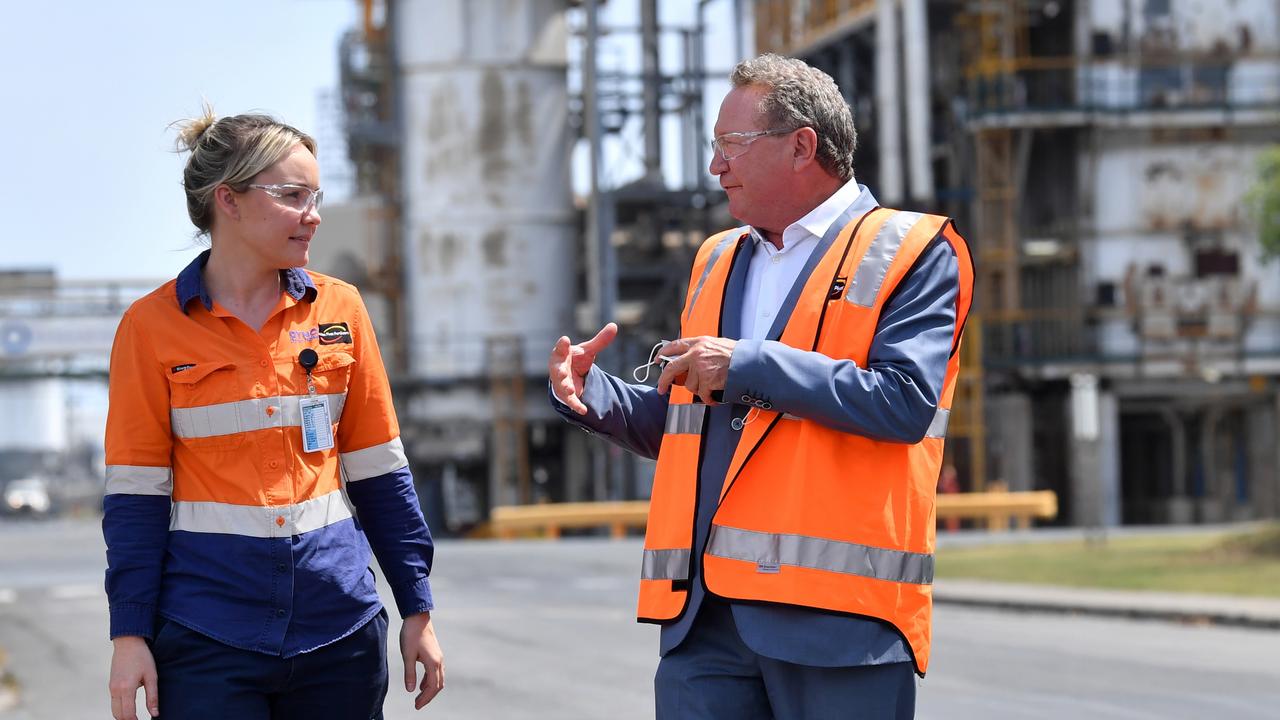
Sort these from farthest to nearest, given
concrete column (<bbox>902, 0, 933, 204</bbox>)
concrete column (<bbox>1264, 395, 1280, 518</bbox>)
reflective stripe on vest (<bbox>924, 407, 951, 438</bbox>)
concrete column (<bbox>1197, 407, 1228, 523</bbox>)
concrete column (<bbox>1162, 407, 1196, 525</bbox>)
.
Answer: concrete column (<bbox>1162, 407, 1196, 525</bbox>) → concrete column (<bbox>1197, 407, 1228, 523</bbox>) → concrete column (<bbox>1264, 395, 1280, 518</bbox>) → concrete column (<bbox>902, 0, 933, 204</bbox>) → reflective stripe on vest (<bbox>924, 407, 951, 438</bbox>)

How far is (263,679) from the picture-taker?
469 centimetres

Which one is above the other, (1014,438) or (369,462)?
(369,462)

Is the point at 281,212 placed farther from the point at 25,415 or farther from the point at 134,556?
the point at 25,415

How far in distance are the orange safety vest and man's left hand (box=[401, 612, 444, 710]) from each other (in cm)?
55

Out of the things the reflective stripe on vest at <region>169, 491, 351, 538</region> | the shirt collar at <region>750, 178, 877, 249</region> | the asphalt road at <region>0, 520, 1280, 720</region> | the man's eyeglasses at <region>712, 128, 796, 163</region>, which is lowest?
the asphalt road at <region>0, 520, 1280, 720</region>

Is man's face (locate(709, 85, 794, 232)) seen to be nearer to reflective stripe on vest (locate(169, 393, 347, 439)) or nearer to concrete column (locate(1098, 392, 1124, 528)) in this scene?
reflective stripe on vest (locate(169, 393, 347, 439))

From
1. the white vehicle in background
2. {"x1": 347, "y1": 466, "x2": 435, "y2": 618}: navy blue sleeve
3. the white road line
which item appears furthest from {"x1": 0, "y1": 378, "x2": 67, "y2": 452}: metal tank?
{"x1": 347, "y1": 466, "x2": 435, "y2": 618}: navy blue sleeve

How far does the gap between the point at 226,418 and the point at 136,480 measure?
246mm

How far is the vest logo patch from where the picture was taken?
16.2ft

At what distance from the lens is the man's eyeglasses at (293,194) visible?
486 centimetres

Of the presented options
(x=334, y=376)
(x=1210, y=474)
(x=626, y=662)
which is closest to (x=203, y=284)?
(x=334, y=376)

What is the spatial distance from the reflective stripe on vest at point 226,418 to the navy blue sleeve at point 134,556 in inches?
6.8

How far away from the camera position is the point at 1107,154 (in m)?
52.2

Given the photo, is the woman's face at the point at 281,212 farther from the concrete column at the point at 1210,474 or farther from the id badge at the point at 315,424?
the concrete column at the point at 1210,474
